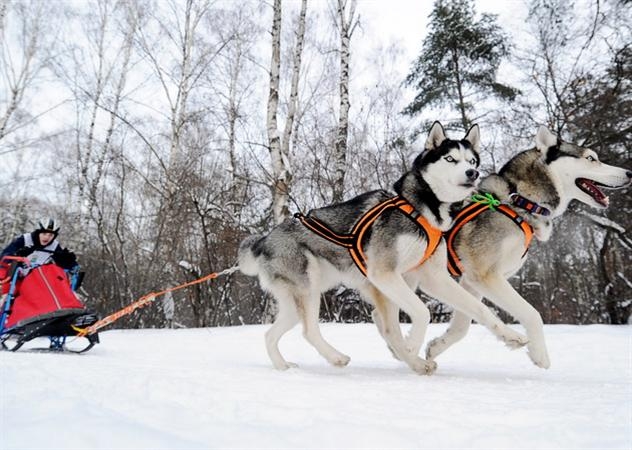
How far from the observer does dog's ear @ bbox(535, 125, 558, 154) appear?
3.72 metres

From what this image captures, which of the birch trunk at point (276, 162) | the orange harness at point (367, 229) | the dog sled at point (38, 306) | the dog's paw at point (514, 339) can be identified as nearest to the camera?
the dog's paw at point (514, 339)

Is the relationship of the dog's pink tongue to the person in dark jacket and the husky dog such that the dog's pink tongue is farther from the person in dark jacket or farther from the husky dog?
the person in dark jacket

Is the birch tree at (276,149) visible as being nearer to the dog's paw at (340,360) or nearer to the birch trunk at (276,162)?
the birch trunk at (276,162)

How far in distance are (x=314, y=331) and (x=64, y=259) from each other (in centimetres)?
360

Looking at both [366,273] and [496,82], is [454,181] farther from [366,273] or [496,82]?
[496,82]

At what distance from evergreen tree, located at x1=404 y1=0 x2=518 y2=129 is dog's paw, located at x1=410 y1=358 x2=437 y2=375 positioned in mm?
11707

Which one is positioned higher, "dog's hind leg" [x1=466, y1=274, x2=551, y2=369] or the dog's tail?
the dog's tail

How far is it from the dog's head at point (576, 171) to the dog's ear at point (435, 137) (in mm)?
881

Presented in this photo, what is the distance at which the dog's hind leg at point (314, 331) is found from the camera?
350 cm

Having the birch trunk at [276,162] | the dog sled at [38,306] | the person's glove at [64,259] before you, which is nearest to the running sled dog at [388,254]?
the dog sled at [38,306]

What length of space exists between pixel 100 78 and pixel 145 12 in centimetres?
322

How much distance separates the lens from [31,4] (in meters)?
16.7

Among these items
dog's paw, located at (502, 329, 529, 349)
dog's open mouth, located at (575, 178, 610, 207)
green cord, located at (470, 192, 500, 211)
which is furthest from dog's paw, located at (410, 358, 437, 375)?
dog's open mouth, located at (575, 178, 610, 207)

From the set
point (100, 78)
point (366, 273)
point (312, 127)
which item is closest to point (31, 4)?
point (100, 78)
